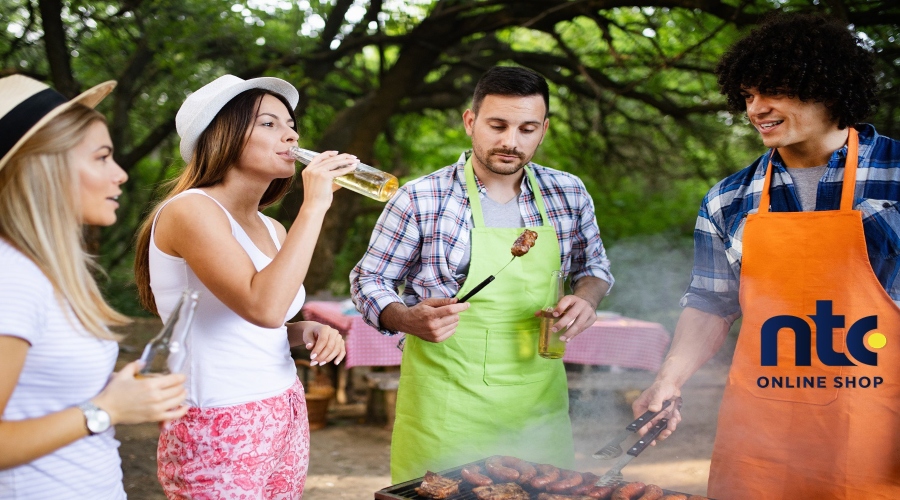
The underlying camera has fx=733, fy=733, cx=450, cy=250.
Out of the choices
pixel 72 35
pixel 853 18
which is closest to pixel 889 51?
pixel 853 18

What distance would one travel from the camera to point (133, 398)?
1.57m

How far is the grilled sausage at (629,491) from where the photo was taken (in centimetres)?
218

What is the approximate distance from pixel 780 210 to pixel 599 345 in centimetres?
420

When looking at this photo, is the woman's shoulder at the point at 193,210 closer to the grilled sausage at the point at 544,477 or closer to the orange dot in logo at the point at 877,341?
the grilled sausage at the point at 544,477

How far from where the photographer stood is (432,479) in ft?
7.64

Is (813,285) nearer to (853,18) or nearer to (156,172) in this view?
(853,18)

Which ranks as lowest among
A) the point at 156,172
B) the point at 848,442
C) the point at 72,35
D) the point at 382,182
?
the point at 848,442

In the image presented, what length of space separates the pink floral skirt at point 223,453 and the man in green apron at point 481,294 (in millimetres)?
758

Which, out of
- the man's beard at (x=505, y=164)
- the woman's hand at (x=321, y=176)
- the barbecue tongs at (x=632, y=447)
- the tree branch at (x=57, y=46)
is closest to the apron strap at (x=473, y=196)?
the man's beard at (x=505, y=164)

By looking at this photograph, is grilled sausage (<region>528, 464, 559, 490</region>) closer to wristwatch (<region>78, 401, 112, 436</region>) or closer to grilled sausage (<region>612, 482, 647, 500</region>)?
grilled sausage (<region>612, 482, 647, 500</region>)

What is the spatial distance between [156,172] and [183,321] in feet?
43.4

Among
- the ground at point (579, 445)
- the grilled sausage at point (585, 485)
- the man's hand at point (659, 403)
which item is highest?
the man's hand at point (659, 403)

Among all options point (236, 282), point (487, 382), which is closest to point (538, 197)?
point (487, 382)

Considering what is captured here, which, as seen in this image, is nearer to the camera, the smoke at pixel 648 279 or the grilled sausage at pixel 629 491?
the grilled sausage at pixel 629 491
